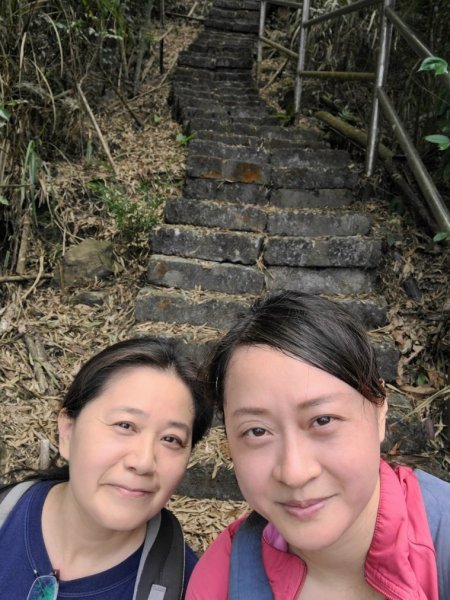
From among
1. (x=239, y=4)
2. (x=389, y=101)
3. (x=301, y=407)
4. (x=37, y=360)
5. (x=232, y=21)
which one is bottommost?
(x=37, y=360)

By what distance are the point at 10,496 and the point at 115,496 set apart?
380 millimetres

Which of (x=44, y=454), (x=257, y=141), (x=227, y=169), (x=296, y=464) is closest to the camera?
(x=296, y=464)

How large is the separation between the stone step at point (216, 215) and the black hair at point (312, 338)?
2.08 meters

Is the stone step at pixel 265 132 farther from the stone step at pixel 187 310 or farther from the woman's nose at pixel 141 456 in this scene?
the woman's nose at pixel 141 456

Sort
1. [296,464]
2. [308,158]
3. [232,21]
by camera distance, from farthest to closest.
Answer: [232,21] < [308,158] < [296,464]

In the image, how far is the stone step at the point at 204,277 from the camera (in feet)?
9.04

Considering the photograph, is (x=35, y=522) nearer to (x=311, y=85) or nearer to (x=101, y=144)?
(x=101, y=144)

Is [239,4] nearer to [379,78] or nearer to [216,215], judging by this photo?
[379,78]

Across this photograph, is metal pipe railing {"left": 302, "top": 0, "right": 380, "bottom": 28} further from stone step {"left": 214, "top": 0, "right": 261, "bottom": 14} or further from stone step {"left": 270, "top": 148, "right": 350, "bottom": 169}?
stone step {"left": 214, "top": 0, "right": 261, "bottom": 14}

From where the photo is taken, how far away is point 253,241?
9.37 ft

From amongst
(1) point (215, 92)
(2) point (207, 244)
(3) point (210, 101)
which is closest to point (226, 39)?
(1) point (215, 92)

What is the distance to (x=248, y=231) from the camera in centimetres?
303

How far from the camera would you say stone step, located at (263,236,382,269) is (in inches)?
108

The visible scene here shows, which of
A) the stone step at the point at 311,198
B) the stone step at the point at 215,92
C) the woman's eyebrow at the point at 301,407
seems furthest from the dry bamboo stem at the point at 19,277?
the stone step at the point at 215,92
